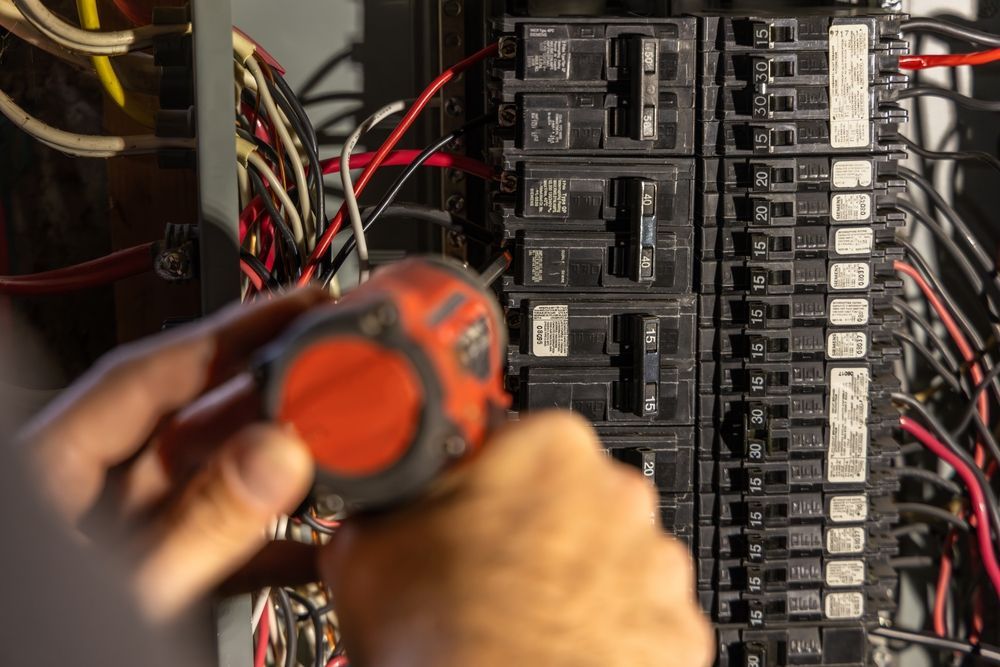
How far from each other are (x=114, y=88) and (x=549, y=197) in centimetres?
45

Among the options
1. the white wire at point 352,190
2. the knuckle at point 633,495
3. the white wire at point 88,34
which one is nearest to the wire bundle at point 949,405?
the white wire at point 352,190

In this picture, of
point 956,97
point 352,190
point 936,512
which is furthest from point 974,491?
point 352,190

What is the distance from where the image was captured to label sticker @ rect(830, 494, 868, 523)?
1019mm

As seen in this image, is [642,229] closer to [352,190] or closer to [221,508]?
[352,190]

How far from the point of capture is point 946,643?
1175mm

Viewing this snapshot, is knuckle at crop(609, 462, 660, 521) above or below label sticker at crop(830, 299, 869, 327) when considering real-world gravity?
below

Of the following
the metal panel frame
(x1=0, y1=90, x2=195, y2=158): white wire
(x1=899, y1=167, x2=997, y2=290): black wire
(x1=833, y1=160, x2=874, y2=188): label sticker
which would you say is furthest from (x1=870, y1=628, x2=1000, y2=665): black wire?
(x1=0, y1=90, x2=195, y2=158): white wire

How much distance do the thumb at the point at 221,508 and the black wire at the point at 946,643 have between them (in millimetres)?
994

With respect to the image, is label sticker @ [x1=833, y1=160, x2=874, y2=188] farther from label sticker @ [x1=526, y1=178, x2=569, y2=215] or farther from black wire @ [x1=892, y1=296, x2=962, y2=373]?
label sticker @ [x1=526, y1=178, x2=569, y2=215]

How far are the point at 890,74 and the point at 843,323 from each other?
271mm

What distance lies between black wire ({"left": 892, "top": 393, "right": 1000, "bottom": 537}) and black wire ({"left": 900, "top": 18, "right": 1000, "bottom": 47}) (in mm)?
442

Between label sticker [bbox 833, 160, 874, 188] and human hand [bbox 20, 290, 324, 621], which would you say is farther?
label sticker [bbox 833, 160, 874, 188]

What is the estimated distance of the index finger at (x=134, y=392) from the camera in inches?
18.8

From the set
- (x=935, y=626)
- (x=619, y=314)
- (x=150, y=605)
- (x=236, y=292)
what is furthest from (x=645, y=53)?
(x=935, y=626)
